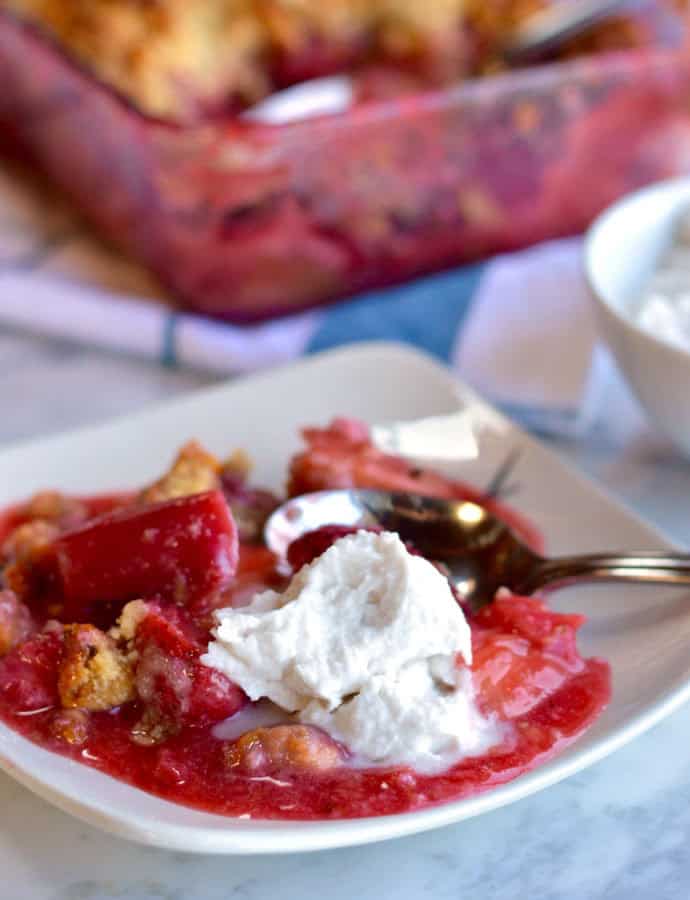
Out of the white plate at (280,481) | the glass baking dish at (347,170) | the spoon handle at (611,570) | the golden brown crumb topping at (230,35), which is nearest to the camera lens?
the white plate at (280,481)

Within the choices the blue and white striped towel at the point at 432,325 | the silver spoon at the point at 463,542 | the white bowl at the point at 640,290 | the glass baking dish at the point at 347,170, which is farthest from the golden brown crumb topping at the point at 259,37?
the silver spoon at the point at 463,542

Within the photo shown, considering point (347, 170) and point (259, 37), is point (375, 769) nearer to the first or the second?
point (347, 170)

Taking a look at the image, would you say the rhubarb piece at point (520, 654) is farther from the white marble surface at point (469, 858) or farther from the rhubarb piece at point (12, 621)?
the rhubarb piece at point (12, 621)

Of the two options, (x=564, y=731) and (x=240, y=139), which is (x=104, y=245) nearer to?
(x=240, y=139)

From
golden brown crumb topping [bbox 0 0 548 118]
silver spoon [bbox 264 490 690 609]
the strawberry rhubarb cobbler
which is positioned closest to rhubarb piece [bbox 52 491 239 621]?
the strawberry rhubarb cobbler

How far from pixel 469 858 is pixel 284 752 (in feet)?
0.51

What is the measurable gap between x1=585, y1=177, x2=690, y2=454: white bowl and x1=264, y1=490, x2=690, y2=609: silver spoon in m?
0.24

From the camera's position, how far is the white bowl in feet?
4.28

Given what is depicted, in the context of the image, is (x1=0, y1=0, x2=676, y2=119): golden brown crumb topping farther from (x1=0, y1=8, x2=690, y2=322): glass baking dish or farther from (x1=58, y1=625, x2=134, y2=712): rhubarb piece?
(x1=58, y1=625, x2=134, y2=712): rhubarb piece

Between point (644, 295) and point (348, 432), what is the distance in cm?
43

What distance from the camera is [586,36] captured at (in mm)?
2045

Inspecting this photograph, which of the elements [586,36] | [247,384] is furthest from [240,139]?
[586,36]

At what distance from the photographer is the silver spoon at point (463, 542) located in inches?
45.1

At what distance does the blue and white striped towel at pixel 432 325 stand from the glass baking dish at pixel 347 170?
45mm
